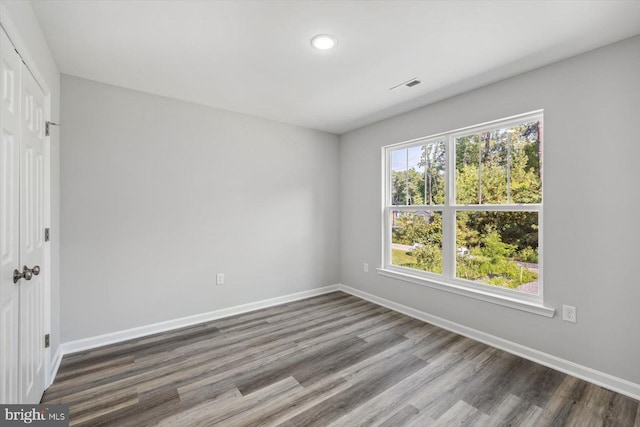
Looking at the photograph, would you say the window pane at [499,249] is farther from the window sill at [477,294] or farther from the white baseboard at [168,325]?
the white baseboard at [168,325]

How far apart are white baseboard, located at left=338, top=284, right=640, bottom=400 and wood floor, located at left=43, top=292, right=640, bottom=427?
76 millimetres

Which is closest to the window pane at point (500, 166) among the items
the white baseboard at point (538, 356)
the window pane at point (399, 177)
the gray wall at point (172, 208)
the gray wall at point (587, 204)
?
the gray wall at point (587, 204)

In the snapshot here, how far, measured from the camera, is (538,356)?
2.38 metres

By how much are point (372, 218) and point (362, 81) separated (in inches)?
73.9

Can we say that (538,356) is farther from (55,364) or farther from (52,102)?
(52,102)

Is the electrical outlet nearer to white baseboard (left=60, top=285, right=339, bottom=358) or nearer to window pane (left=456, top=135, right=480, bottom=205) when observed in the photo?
window pane (left=456, top=135, right=480, bottom=205)

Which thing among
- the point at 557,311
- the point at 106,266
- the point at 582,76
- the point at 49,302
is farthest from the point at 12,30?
the point at 557,311

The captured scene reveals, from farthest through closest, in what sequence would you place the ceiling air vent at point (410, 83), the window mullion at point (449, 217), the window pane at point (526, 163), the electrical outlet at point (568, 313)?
the window mullion at point (449, 217) < the ceiling air vent at point (410, 83) < the window pane at point (526, 163) < the electrical outlet at point (568, 313)

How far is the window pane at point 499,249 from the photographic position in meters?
2.54

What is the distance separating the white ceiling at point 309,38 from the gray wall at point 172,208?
40 centimetres

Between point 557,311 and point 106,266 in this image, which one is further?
point 106,266

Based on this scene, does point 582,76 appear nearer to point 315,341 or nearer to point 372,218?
point 372,218

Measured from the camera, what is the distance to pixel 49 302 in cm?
207

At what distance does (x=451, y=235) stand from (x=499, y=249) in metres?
0.48
